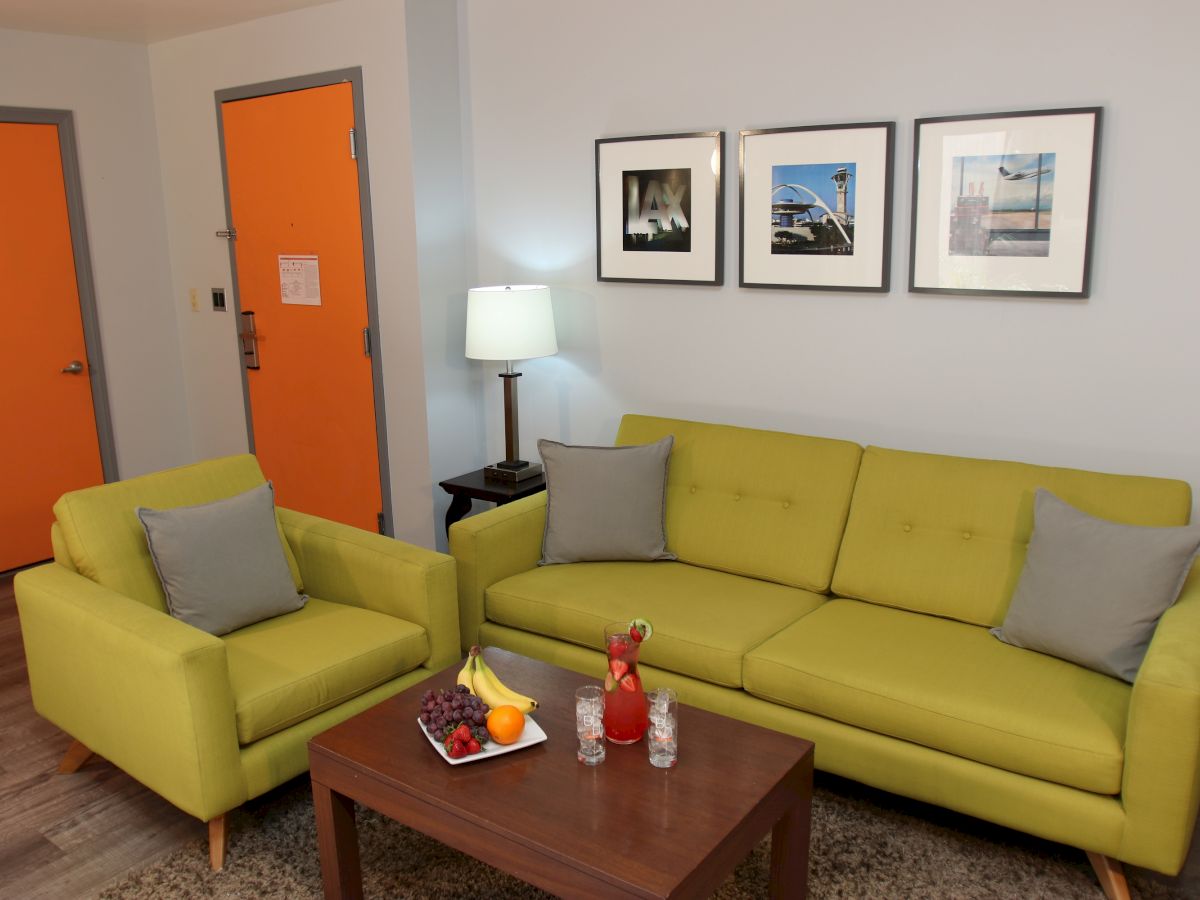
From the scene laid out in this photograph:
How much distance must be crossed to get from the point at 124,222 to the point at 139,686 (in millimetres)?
3149

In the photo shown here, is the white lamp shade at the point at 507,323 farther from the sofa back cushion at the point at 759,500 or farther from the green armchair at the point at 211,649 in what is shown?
the green armchair at the point at 211,649

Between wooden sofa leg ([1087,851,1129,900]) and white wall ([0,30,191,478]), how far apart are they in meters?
4.45

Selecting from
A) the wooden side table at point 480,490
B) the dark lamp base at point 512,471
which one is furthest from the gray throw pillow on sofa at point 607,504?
the dark lamp base at point 512,471

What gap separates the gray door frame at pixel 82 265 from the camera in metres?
4.57

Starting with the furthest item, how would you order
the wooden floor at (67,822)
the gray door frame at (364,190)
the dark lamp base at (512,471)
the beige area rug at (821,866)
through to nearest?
the gray door frame at (364,190), the dark lamp base at (512,471), the wooden floor at (67,822), the beige area rug at (821,866)

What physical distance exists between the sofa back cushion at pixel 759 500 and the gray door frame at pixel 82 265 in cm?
295

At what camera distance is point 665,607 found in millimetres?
2998

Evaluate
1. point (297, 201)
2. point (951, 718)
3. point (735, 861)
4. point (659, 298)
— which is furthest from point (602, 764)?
point (297, 201)

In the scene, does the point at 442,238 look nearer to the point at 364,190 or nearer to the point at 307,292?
the point at 364,190

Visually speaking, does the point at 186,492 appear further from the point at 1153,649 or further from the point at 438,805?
the point at 1153,649

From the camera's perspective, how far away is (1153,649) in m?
2.27

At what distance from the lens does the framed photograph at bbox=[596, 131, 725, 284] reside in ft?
11.9

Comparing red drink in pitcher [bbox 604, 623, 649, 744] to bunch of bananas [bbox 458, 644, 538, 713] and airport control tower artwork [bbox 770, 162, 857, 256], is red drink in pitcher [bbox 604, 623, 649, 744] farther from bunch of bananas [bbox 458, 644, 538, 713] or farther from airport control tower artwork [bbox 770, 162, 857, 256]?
airport control tower artwork [bbox 770, 162, 857, 256]

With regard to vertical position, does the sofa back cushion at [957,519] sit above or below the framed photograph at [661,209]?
below
